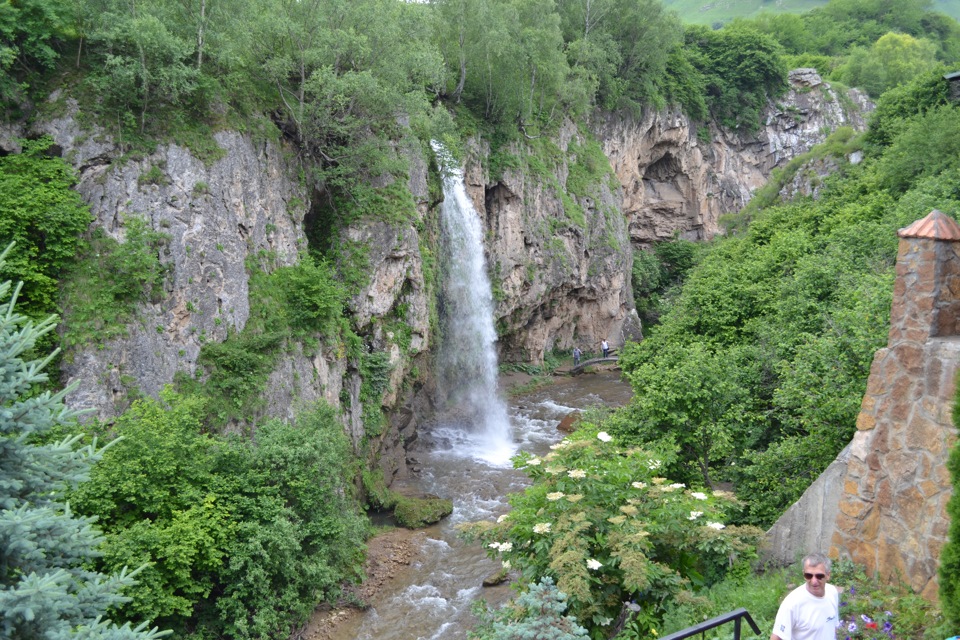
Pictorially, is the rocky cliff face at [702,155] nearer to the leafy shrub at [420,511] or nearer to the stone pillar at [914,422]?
the leafy shrub at [420,511]

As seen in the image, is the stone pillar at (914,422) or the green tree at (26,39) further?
the green tree at (26,39)

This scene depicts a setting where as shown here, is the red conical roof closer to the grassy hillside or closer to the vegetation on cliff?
the vegetation on cliff

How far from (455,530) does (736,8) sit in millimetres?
132606

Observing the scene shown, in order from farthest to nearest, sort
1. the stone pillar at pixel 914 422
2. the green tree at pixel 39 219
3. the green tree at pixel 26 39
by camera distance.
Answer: the green tree at pixel 26 39 < the green tree at pixel 39 219 < the stone pillar at pixel 914 422

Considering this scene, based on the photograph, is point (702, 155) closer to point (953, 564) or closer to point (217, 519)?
point (217, 519)

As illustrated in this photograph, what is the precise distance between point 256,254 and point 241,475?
6.97 metres

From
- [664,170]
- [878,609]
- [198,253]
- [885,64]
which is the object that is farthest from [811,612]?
[885,64]

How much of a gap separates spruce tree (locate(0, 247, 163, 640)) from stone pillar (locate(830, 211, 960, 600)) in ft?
23.8

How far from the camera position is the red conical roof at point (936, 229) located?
6.88 meters

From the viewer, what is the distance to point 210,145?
17266 millimetres

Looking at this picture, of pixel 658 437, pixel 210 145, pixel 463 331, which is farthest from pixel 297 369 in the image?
pixel 463 331

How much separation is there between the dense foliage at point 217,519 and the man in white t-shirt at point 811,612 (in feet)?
30.1

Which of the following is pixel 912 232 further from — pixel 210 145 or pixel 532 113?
pixel 532 113

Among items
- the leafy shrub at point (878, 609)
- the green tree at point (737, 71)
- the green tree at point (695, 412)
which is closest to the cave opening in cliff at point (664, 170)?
the green tree at point (737, 71)
